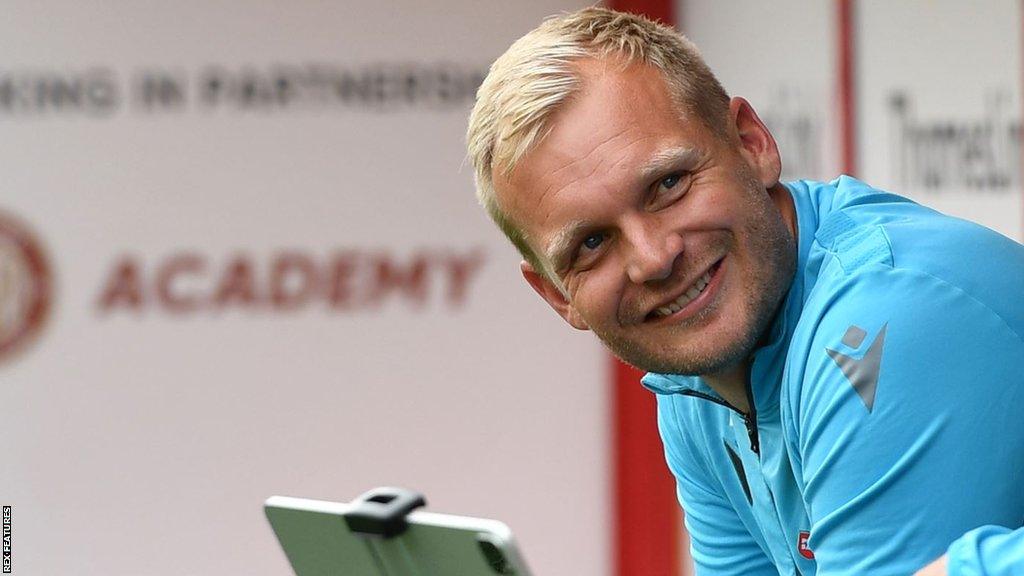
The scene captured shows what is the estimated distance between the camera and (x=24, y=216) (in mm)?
4730

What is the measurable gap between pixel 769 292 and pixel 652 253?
14 centimetres

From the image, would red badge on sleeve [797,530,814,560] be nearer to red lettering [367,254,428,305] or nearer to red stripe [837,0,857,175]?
red stripe [837,0,857,175]

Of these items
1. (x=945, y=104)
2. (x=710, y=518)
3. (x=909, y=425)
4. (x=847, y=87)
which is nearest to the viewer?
(x=909, y=425)

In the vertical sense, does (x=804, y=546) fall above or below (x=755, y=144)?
below

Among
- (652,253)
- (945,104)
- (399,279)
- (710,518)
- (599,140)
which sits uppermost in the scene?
(599,140)

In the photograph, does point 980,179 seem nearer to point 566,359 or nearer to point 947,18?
point 947,18

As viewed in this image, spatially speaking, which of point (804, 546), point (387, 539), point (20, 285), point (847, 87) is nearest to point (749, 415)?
point (804, 546)

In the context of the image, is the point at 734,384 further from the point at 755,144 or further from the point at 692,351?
the point at 755,144

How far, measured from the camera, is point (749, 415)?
71.1 inches

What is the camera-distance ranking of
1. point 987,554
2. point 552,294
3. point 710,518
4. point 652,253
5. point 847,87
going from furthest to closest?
point 847,87
point 710,518
point 552,294
point 652,253
point 987,554

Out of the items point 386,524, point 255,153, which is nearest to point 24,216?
point 255,153

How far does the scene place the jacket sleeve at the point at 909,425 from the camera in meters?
1.40

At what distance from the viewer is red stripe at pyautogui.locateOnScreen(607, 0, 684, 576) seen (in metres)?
4.70

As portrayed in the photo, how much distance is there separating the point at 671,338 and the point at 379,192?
3.11 m
